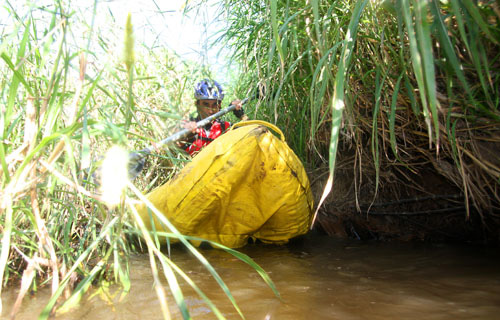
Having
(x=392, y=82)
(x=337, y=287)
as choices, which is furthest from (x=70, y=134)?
(x=392, y=82)

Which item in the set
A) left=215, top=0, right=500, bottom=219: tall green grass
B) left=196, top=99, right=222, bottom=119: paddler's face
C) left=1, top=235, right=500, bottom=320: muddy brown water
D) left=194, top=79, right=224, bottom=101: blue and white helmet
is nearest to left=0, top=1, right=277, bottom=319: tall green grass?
left=1, top=235, right=500, bottom=320: muddy brown water

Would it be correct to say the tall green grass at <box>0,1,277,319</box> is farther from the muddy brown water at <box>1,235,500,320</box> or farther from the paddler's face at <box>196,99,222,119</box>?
the paddler's face at <box>196,99,222,119</box>

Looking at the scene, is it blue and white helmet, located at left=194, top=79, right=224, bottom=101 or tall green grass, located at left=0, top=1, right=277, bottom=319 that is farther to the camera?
blue and white helmet, located at left=194, top=79, right=224, bottom=101

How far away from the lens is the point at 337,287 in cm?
134

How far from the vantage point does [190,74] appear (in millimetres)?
1436

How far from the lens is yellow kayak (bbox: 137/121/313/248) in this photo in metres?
1.68

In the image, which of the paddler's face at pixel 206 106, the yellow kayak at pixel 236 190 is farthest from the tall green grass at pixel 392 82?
the paddler's face at pixel 206 106

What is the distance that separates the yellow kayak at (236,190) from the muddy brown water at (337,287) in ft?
0.57

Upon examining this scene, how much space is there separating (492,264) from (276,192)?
951 mm

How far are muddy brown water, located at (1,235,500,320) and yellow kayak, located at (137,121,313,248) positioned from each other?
0.57ft

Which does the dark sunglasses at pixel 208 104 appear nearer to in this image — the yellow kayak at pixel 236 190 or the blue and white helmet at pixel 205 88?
the blue and white helmet at pixel 205 88

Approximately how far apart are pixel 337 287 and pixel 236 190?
648mm

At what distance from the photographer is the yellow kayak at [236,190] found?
5.52 feet

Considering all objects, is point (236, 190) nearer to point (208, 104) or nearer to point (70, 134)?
point (70, 134)
